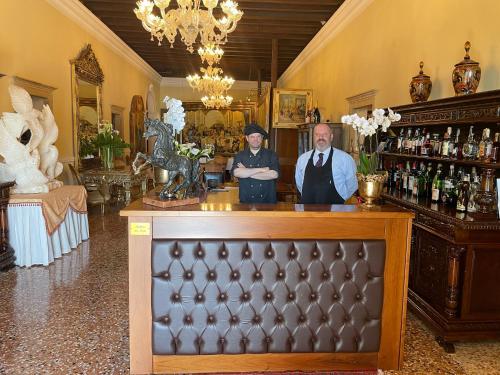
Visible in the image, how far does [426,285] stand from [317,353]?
1.32 m

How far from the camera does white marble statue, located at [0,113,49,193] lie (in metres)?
4.81

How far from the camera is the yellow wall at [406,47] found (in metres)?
3.52

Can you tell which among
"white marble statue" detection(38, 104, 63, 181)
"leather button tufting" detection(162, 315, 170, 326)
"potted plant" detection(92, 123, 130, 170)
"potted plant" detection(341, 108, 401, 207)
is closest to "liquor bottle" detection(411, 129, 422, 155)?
"potted plant" detection(341, 108, 401, 207)

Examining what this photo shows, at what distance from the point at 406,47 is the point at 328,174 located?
7.54 ft

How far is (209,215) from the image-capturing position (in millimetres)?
2512

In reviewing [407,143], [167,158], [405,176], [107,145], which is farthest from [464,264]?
[107,145]

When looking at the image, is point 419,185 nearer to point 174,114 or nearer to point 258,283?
point 258,283

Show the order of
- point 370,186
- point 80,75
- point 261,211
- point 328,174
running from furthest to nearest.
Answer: point 80,75 < point 328,174 < point 370,186 < point 261,211

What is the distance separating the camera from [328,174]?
3844 mm

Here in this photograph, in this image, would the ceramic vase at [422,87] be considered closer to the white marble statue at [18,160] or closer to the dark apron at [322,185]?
the dark apron at [322,185]

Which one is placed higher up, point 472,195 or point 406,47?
point 406,47

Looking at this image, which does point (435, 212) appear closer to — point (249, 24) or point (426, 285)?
point (426, 285)

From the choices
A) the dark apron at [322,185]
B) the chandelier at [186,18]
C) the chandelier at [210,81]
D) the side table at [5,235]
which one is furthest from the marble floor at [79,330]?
the chandelier at [210,81]

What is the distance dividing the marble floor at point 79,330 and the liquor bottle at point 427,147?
1.58 m
